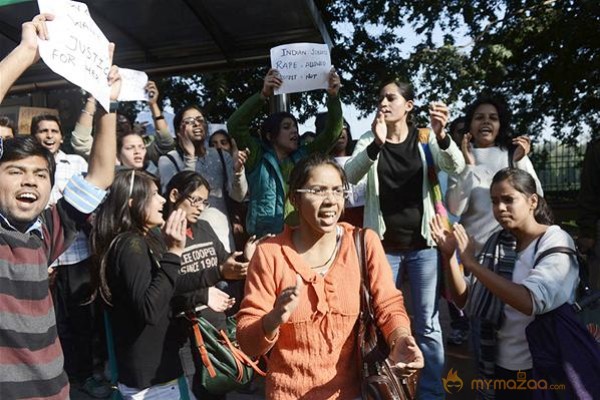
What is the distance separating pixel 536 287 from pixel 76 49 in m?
2.23

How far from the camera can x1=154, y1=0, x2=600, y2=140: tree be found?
9.48 m

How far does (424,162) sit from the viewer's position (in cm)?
370

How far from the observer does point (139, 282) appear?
2441 millimetres

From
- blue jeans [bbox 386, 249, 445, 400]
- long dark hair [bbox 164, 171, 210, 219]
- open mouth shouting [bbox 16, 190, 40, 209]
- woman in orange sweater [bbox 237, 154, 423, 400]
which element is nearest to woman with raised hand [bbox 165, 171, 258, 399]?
long dark hair [bbox 164, 171, 210, 219]

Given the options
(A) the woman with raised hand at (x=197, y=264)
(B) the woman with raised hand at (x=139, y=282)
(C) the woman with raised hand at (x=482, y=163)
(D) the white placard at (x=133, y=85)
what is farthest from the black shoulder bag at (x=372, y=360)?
(D) the white placard at (x=133, y=85)

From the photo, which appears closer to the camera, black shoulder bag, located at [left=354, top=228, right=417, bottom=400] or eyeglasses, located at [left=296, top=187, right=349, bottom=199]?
black shoulder bag, located at [left=354, top=228, right=417, bottom=400]

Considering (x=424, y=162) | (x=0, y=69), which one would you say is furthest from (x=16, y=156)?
(x=424, y=162)

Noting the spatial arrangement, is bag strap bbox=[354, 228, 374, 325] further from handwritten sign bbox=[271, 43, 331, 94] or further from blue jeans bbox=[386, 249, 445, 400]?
handwritten sign bbox=[271, 43, 331, 94]

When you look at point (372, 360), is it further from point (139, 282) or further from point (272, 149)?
point (272, 149)

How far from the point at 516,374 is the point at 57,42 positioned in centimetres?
256

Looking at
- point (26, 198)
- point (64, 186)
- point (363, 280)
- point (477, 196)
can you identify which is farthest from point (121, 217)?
point (477, 196)

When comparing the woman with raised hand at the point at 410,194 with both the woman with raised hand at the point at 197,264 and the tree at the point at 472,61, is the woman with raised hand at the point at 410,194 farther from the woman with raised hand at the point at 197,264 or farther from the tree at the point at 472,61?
the tree at the point at 472,61

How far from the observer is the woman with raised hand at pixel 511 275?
8.42ft

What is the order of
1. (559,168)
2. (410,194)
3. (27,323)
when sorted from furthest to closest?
(559,168)
(410,194)
(27,323)
